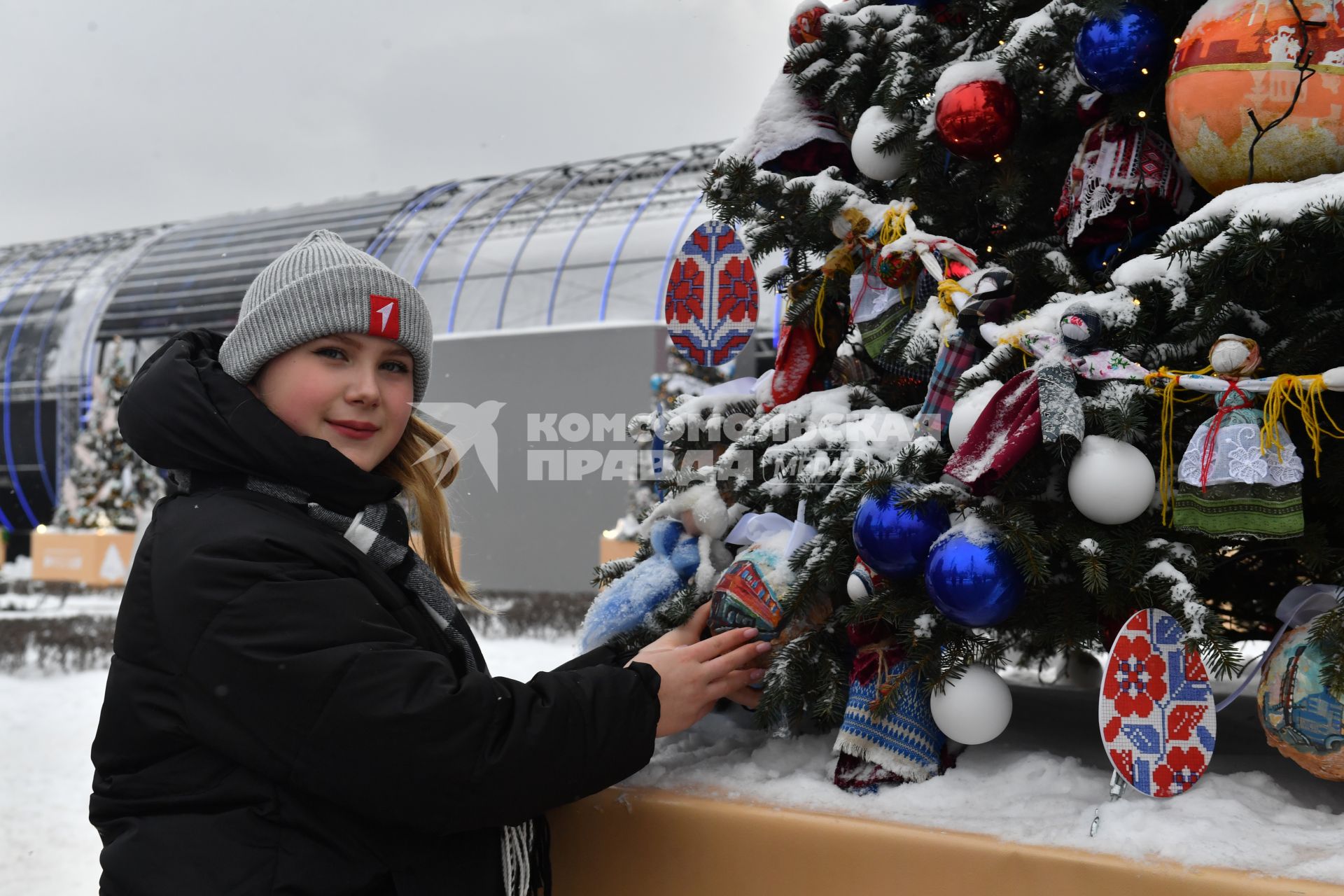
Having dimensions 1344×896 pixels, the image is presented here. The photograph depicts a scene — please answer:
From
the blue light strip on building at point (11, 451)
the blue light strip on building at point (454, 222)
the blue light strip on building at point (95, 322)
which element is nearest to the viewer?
the blue light strip on building at point (454, 222)

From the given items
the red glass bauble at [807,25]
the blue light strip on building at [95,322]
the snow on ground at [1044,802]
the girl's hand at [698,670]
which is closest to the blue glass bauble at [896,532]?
the girl's hand at [698,670]

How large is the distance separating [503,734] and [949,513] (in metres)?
0.91

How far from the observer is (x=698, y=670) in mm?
1751

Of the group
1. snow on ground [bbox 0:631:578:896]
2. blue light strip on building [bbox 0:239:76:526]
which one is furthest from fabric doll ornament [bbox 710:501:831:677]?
blue light strip on building [bbox 0:239:76:526]

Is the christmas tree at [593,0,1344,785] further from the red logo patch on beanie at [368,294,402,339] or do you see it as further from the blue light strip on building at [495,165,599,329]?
the blue light strip on building at [495,165,599,329]

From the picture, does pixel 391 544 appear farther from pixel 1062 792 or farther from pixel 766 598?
pixel 1062 792

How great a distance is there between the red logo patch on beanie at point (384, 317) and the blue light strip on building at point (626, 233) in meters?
13.3

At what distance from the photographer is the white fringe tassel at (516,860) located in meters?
1.58

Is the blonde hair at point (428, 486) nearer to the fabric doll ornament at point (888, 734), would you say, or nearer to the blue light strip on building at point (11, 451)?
the fabric doll ornament at point (888, 734)

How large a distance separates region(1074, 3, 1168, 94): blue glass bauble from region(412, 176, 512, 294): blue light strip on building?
15.2m

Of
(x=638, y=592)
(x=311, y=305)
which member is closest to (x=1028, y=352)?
(x=638, y=592)

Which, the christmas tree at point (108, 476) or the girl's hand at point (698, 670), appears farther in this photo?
the christmas tree at point (108, 476)

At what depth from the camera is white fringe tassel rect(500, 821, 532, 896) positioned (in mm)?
1577

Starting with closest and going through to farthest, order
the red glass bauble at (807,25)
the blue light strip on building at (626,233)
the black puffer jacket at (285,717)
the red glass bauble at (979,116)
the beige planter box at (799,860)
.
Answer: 1. the black puffer jacket at (285,717)
2. the beige planter box at (799,860)
3. the red glass bauble at (979,116)
4. the red glass bauble at (807,25)
5. the blue light strip on building at (626,233)
